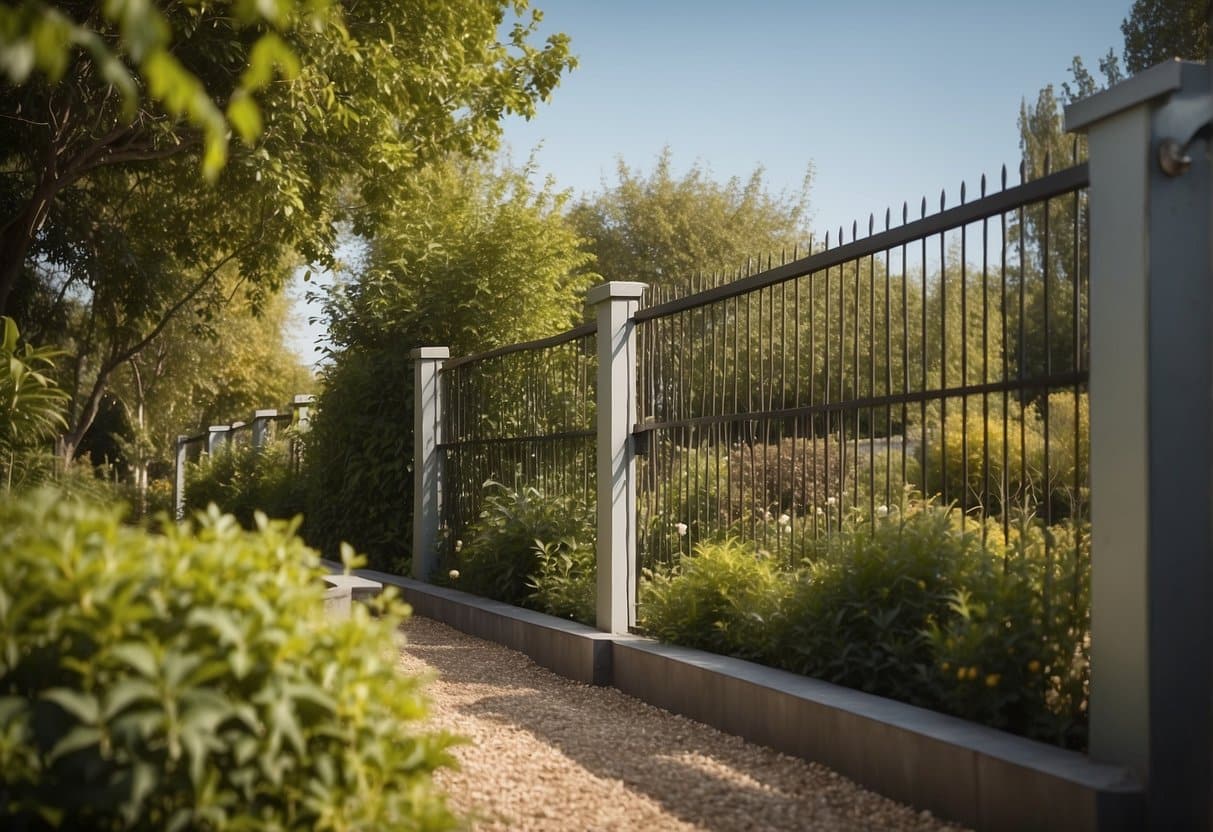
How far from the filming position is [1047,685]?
3.92 metres

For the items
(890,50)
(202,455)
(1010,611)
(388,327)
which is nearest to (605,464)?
(1010,611)

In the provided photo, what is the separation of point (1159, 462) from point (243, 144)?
9.21m

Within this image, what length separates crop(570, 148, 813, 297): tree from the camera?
3600 cm

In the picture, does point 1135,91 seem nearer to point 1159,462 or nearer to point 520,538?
point 1159,462

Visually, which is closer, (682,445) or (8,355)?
(8,355)

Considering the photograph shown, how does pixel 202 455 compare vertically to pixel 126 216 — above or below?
below

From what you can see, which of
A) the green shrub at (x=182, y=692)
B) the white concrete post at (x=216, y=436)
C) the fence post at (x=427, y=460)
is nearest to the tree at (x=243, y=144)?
the fence post at (x=427, y=460)

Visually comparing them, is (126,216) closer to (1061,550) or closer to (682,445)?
(682,445)

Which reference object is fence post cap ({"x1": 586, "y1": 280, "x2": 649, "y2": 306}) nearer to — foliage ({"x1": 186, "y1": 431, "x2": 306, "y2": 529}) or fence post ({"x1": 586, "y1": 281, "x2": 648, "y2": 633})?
fence post ({"x1": 586, "y1": 281, "x2": 648, "y2": 633})

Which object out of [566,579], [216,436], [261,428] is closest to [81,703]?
[566,579]

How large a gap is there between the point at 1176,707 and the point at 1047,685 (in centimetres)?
64

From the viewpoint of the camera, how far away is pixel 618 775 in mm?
4539

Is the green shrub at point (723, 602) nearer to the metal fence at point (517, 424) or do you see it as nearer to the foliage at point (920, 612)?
the foliage at point (920, 612)

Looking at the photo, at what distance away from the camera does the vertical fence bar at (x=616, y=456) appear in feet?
22.4
